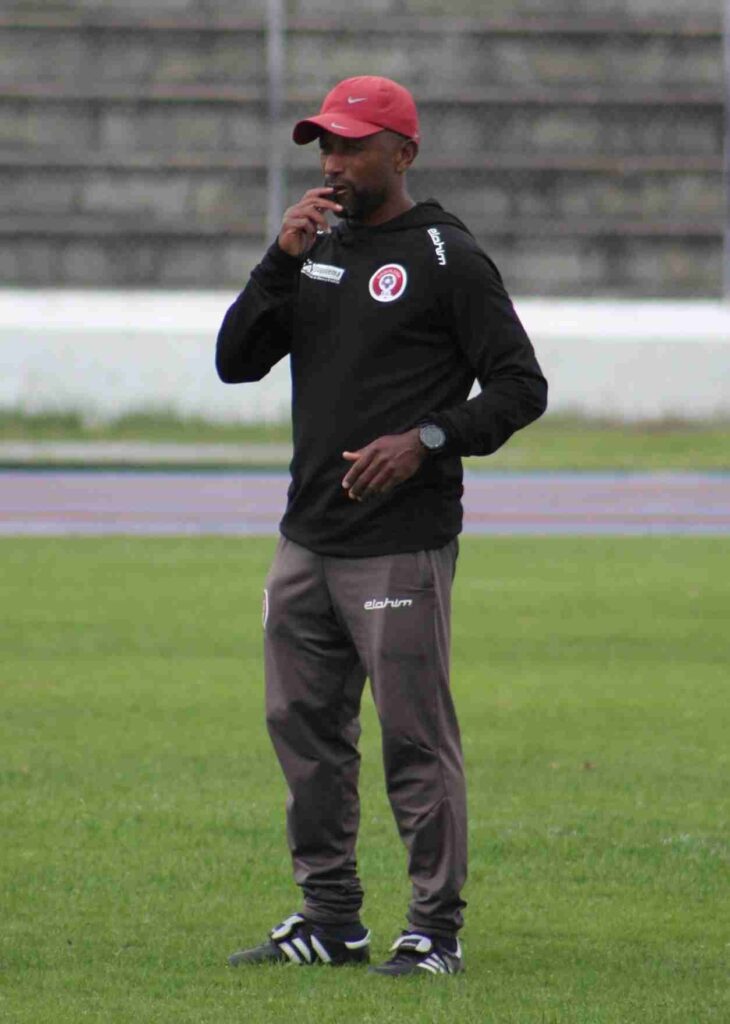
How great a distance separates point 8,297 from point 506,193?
7.61 metres

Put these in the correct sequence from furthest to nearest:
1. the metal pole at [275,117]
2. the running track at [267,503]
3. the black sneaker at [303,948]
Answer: the metal pole at [275,117] → the running track at [267,503] → the black sneaker at [303,948]

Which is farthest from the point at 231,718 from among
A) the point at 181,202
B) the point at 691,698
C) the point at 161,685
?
the point at 181,202

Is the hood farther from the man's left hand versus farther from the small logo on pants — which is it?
the small logo on pants

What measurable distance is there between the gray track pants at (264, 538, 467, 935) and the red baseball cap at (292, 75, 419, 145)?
1.01 m

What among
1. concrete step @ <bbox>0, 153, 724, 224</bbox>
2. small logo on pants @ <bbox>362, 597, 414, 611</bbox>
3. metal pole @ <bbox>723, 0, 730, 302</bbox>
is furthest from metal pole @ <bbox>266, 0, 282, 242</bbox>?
small logo on pants @ <bbox>362, 597, 414, 611</bbox>

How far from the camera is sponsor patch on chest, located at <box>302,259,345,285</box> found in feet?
17.1

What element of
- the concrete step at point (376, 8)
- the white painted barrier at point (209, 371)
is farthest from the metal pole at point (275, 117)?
the white painted barrier at point (209, 371)

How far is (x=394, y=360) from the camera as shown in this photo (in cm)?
521

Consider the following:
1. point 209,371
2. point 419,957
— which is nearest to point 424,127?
point 209,371

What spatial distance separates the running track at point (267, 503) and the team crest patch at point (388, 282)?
39.5ft

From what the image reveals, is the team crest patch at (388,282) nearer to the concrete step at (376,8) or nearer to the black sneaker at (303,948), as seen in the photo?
the black sneaker at (303,948)

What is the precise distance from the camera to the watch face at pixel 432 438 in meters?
5.10

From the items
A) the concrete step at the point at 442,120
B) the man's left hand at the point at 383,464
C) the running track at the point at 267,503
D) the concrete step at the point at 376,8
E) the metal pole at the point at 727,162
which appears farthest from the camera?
the concrete step at the point at 376,8

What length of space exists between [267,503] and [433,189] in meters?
12.5
